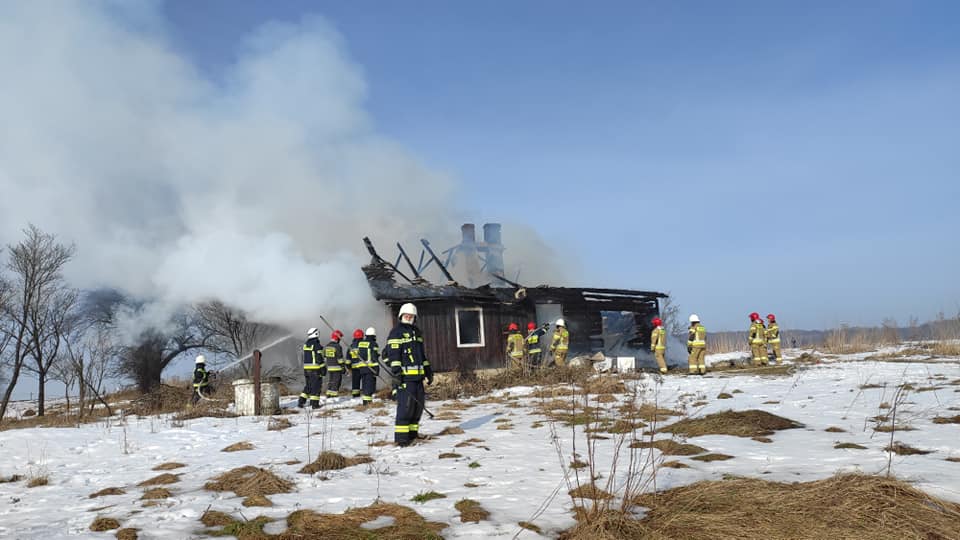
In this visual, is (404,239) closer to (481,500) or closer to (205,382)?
(205,382)

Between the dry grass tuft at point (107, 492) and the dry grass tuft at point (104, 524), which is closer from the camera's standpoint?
the dry grass tuft at point (104, 524)

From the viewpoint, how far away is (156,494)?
511 centimetres

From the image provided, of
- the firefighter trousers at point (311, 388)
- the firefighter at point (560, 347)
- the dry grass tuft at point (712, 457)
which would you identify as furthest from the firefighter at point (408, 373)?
the firefighter at point (560, 347)

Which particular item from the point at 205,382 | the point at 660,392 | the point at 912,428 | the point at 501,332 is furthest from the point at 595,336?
the point at 912,428

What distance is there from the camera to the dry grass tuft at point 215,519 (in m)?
4.20

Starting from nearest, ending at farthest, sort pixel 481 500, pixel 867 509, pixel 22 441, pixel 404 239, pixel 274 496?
pixel 867 509 < pixel 481 500 < pixel 274 496 < pixel 22 441 < pixel 404 239

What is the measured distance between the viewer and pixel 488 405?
39.3 ft

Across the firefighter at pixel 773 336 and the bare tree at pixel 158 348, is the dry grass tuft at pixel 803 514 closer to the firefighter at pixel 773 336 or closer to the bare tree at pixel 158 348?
the firefighter at pixel 773 336

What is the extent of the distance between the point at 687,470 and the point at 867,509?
5.75 ft

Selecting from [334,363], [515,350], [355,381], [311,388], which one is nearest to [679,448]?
[311,388]

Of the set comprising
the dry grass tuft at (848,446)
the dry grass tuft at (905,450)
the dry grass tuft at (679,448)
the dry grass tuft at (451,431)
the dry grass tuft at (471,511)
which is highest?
the dry grass tuft at (471,511)

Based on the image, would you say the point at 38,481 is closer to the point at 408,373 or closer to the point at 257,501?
the point at 257,501

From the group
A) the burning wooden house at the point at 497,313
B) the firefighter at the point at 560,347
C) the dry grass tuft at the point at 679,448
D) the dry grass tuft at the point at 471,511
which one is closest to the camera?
the dry grass tuft at the point at 471,511

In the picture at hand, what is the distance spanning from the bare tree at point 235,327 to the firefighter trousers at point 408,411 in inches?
609
